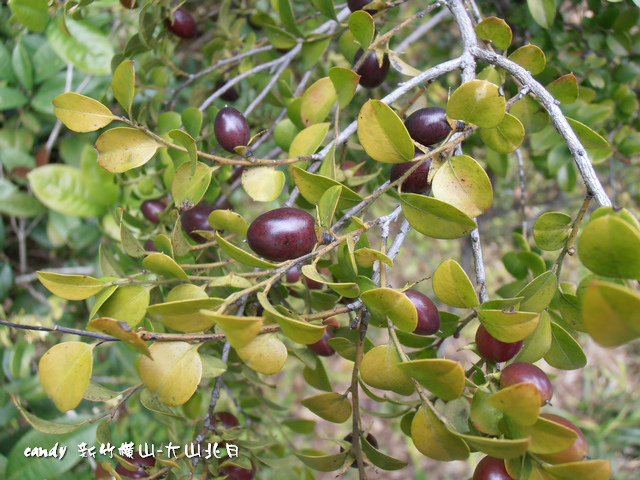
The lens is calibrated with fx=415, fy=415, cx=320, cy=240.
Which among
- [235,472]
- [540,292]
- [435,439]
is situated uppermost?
[540,292]

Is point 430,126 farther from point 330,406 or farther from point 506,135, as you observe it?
point 330,406

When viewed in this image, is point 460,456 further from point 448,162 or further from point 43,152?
point 43,152

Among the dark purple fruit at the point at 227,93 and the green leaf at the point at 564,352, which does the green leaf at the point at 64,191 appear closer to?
the dark purple fruit at the point at 227,93

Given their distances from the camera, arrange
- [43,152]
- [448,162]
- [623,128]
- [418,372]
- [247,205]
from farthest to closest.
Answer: [247,205] < [43,152] < [623,128] < [448,162] < [418,372]

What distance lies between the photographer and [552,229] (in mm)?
621

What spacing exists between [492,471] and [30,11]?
1321 mm

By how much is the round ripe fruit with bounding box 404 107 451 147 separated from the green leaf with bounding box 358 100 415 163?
118mm

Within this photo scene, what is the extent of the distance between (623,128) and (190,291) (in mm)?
1374

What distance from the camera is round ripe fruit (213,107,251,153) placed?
0.68 metres

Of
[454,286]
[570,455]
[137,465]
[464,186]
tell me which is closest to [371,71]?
[464,186]

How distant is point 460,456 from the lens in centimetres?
54

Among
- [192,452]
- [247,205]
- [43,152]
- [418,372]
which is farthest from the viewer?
[247,205]

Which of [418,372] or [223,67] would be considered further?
[223,67]

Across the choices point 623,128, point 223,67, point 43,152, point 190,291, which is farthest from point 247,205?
point 190,291
